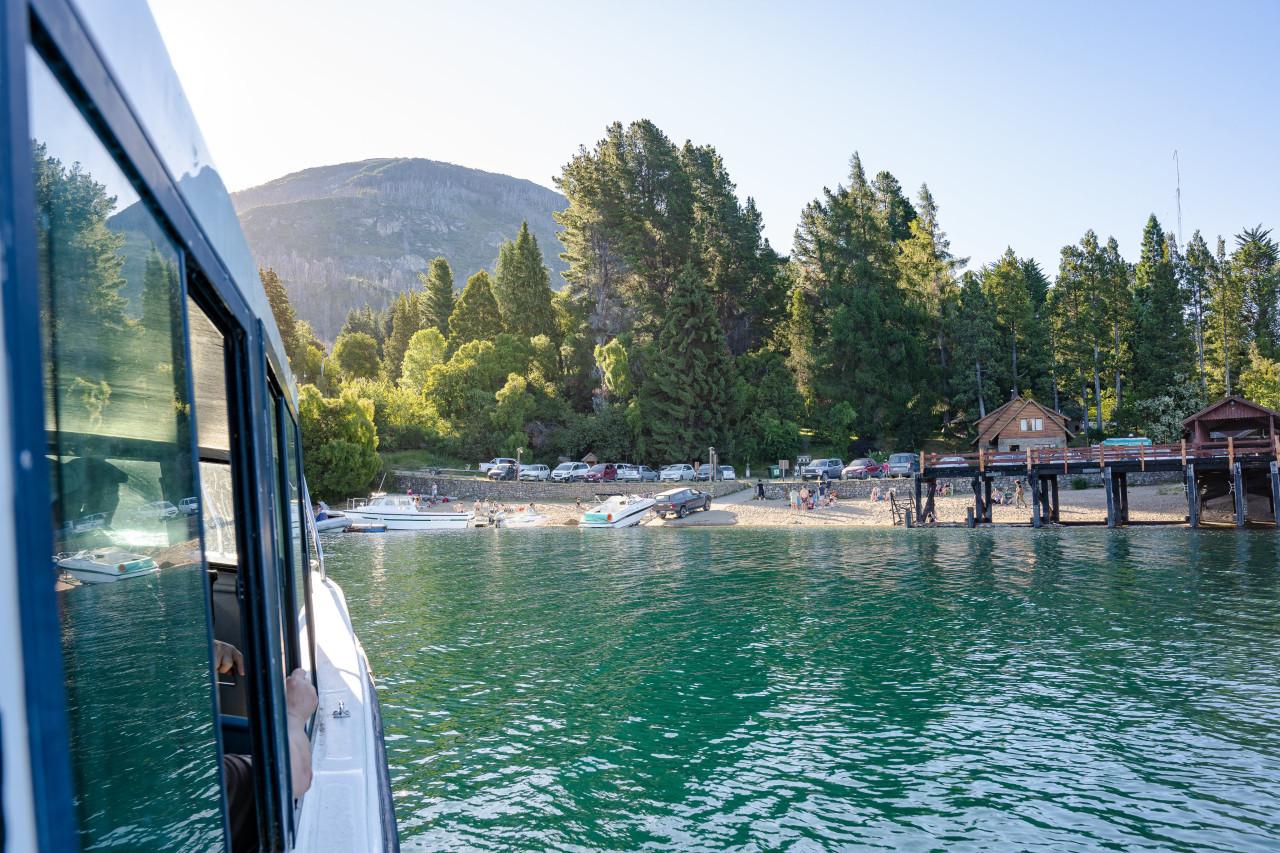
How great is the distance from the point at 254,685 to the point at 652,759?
7.31 metres

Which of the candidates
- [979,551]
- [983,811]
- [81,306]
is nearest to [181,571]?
[81,306]

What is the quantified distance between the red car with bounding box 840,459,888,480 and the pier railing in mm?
12072

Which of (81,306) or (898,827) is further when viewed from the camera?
(898,827)

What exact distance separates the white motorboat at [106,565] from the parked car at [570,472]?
49397 mm

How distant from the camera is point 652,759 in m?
9.59

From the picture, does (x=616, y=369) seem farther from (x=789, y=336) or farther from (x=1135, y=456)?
(x=1135, y=456)

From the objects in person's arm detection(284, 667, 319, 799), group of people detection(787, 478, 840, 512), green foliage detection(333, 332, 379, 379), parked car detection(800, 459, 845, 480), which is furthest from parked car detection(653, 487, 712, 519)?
green foliage detection(333, 332, 379, 379)

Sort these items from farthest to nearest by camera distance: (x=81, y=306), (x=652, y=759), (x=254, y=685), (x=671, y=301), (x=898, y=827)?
(x=671, y=301)
(x=652, y=759)
(x=898, y=827)
(x=254, y=685)
(x=81, y=306)

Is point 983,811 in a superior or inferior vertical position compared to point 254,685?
Answer: inferior

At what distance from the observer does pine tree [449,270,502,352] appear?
70375 millimetres

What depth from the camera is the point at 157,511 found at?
1962mm

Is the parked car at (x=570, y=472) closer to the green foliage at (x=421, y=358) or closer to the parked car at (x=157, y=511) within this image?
the green foliage at (x=421, y=358)

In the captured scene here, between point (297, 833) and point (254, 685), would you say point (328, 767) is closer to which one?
point (297, 833)

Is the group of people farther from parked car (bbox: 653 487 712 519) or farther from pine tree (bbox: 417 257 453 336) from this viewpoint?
pine tree (bbox: 417 257 453 336)
